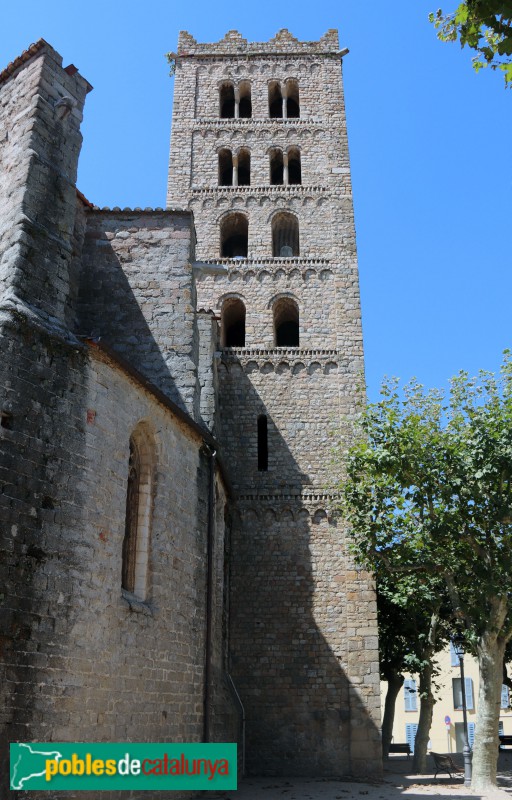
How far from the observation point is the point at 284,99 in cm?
2542

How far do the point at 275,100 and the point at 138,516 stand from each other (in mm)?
19774

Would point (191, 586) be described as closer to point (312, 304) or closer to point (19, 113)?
point (19, 113)

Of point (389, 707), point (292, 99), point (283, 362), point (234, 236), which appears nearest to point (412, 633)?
point (389, 707)

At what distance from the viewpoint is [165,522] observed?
11164mm

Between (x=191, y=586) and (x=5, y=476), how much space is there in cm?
440

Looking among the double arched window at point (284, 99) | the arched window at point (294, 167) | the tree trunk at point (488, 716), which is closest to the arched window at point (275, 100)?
the double arched window at point (284, 99)

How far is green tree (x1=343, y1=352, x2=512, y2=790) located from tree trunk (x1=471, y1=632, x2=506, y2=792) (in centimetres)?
2

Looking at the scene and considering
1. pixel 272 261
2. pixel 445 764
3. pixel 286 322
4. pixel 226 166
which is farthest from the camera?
pixel 226 166

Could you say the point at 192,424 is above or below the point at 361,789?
above

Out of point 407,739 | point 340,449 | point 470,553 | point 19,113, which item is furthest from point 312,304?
point 407,739

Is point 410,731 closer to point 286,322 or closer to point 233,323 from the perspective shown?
point 286,322

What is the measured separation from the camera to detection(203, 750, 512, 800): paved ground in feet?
40.8

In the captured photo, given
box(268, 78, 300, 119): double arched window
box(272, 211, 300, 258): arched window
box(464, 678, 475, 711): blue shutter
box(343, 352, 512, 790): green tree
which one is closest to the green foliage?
box(343, 352, 512, 790): green tree

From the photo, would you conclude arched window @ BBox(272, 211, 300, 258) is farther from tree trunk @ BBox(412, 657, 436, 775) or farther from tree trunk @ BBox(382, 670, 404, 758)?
tree trunk @ BBox(382, 670, 404, 758)
